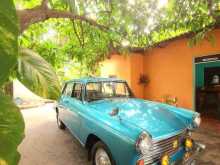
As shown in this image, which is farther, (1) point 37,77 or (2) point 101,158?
(2) point 101,158

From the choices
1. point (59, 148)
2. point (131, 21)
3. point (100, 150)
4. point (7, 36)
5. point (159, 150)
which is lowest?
point (59, 148)

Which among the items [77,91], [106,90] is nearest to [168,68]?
[106,90]

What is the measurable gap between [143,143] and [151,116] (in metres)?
0.86

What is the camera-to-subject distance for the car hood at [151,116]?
2646 mm

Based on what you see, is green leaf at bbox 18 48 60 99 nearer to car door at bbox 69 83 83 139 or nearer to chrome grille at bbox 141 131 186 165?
chrome grille at bbox 141 131 186 165

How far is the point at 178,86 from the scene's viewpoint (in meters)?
7.29

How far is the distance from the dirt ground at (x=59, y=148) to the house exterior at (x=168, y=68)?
1.91m

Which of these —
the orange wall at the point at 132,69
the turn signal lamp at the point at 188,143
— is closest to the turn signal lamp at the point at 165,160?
the turn signal lamp at the point at 188,143

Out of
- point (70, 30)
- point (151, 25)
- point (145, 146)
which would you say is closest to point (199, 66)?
point (151, 25)

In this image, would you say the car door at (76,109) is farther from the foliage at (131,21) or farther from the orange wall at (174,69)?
the orange wall at (174,69)

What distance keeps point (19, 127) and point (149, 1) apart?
3.76 metres

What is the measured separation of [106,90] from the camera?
14.0 ft

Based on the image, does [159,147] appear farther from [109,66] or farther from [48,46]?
[109,66]

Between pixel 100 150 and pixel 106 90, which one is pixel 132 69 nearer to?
pixel 106 90
